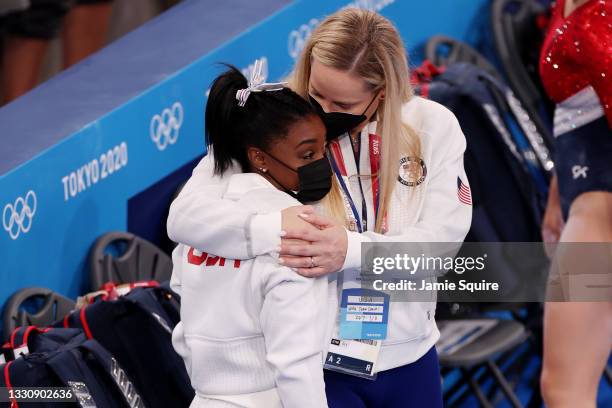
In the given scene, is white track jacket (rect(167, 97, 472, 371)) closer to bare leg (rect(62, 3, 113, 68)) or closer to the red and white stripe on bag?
the red and white stripe on bag

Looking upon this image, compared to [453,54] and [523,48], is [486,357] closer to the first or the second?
[453,54]

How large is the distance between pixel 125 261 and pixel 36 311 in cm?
33

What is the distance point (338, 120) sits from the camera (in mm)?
2594

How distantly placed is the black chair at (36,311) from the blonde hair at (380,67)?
3.51 ft

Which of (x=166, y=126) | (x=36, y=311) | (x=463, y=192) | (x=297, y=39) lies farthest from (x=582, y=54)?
(x=36, y=311)

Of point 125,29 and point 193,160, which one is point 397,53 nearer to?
point 193,160

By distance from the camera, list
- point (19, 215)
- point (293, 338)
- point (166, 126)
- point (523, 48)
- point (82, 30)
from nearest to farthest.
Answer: point (293, 338)
point (19, 215)
point (166, 126)
point (82, 30)
point (523, 48)

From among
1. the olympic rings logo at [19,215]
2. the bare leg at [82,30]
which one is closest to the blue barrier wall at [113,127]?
the olympic rings logo at [19,215]

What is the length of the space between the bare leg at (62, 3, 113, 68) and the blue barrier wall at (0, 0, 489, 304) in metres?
0.35

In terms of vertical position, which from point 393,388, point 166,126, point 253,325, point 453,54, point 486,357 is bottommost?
point 486,357

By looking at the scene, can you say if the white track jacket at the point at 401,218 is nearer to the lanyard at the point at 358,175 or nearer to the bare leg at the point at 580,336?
the lanyard at the point at 358,175

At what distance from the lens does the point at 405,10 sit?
4793 millimetres

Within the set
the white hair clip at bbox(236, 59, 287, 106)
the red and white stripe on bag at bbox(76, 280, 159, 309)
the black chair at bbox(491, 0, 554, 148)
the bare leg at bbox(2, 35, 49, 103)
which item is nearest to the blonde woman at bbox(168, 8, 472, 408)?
the white hair clip at bbox(236, 59, 287, 106)

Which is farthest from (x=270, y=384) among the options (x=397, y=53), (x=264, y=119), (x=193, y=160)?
(x=193, y=160)
